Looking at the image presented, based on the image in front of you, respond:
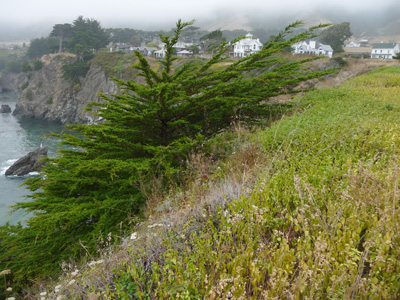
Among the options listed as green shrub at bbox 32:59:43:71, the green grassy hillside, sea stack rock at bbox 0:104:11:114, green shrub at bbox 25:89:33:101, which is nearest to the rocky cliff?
green shrub at bbox 32:59:43:71

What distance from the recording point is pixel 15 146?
131 feet

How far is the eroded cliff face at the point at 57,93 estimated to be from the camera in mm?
61250

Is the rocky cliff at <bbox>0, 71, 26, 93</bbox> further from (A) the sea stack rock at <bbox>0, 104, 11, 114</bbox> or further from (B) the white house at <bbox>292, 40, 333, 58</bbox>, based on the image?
(B) the white house at <bbox>292, 40, 333, 58</bbox>

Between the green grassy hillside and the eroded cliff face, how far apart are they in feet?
196

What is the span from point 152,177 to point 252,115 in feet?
13.5

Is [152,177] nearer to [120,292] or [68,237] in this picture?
[68,237]

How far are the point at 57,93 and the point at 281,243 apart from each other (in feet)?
245

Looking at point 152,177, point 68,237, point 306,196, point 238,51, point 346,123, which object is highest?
point 238,51

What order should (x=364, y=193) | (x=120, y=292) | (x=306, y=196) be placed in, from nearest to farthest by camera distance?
(x=120, y=292) → (x=364, y=193) → (x=306, y=196)

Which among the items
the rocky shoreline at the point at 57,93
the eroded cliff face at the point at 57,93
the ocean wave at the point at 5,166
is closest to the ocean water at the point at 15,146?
the ocean wave at the point at 5,166

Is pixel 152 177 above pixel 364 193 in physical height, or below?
below

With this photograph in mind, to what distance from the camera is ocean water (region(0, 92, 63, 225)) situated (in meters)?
23.0

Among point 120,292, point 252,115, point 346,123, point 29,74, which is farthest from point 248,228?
point 29,74

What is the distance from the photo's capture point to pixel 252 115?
8234mm
